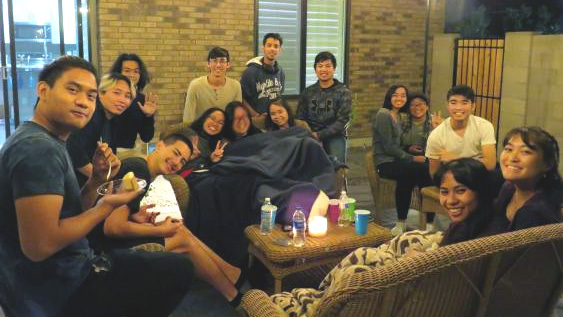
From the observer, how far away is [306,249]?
2.74 metres

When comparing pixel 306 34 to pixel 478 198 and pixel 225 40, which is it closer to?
pixel 225 40

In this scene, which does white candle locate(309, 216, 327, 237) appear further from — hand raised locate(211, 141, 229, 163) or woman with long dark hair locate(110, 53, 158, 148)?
woman with long dark hair locate(110, 53, 158, 148)

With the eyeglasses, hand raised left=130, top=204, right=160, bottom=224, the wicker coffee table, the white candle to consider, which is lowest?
the wicker coffee table

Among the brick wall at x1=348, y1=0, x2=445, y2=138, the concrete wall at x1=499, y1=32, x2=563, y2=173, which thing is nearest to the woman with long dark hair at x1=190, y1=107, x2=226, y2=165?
the brick wall at x1=348, y1=0, x2=445, y2=138

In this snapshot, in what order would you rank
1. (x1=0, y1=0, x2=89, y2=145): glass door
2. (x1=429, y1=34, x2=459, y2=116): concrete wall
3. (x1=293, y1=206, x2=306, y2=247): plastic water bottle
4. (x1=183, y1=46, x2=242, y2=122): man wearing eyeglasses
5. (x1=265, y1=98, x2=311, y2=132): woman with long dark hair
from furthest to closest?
(x1=429, y1=34, x2=459, y2=116): concrete wall < (x1=0, y1=0, x2=89, y2=145): glass door < (x1=183, y1=46, x2=242, y2=122): man wearing eyeglasses < (x1=265, y1=98, x2=311, y2=132): woman with long dark hair < (x1=293, y1=206, x2=306, y2=247): plastic water bottle

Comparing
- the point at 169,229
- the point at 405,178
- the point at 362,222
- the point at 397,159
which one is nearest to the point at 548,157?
the point at 362,222

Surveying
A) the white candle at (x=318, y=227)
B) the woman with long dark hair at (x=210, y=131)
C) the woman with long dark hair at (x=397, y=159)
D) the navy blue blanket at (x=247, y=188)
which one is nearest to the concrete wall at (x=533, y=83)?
the woman with long dark hair at (x=397, y=159)

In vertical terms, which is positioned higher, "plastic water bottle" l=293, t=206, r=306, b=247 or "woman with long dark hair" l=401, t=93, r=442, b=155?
"woman with long dark hair" l=401, t=93, r=442, b=155

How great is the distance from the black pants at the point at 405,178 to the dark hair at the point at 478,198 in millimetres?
1970

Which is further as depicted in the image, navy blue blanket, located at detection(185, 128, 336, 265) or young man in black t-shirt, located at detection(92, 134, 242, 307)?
navy blue blanket, located at detection(185, 128, 336, 265)

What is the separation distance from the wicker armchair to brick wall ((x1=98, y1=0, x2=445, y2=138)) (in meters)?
5.26

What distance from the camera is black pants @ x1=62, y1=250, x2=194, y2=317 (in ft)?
6.46

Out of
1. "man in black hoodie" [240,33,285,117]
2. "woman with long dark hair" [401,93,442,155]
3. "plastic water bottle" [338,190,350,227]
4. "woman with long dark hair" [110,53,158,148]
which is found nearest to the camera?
"plastic water bottle" [338,190,350,227]

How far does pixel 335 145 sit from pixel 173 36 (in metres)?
2.99
